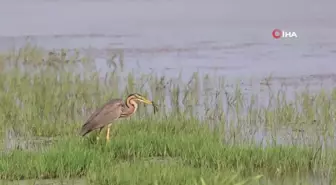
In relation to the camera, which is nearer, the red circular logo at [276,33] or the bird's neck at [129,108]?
the bird's neck at [129,108]

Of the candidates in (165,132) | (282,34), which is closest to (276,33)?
(282,34)

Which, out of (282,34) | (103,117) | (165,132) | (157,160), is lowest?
(157,160)

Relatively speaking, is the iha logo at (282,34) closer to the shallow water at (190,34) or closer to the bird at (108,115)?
the shallow water at (190,34)

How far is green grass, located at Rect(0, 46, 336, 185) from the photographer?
258 inches

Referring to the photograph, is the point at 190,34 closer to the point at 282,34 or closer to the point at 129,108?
the point at 282,34

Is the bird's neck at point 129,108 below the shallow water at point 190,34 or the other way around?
below

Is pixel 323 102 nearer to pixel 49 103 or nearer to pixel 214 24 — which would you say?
pixel 49 103

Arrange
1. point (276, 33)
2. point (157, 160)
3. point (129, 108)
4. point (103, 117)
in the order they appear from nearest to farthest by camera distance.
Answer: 1. point (157, 160)
2. point (103, 117)
3. point (129, 108)
4. point (276, 33)

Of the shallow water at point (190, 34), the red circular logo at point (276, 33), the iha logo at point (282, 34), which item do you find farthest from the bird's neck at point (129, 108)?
the red circular logo at point (276, 33)

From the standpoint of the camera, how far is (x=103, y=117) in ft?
24.9

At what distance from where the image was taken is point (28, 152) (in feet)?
23.2

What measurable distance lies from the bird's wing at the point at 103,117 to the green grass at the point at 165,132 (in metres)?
0.13

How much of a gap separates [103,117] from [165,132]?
0.77 meters

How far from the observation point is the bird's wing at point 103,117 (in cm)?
758
